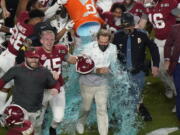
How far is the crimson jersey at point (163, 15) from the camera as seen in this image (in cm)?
818

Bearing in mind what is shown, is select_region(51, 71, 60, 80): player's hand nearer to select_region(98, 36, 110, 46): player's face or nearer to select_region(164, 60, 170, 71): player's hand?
select_region(98, 36, 110, 46): player's face

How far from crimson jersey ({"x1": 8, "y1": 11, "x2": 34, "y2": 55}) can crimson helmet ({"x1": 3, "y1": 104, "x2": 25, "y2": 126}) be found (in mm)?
1646

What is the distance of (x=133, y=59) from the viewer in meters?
7.31

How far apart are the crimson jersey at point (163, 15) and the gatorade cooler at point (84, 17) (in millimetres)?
779

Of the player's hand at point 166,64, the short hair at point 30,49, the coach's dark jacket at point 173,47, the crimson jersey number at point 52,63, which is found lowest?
the player's hand at point 166,64

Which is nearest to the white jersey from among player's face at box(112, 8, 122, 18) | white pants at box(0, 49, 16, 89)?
white pants at box(0, 49, 16, 89)

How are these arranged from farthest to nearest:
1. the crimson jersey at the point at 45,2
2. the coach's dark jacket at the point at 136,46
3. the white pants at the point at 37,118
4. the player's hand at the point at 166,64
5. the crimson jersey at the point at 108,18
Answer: the crimson jersey at the point at 45,2 < the crimson jersey at the point at 108,18 < the player's hand at the point at 166,64 < the coach's dark jacket at the point at 136,46 < the white pants at the point at 37,118

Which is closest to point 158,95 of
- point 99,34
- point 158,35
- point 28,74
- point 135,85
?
point 158,35

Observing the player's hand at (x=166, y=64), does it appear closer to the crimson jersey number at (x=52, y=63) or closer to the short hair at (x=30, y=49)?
the crimson jersey number at (x=52, y=63)

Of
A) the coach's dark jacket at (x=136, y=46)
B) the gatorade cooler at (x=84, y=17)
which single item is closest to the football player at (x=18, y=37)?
the gatorade cooler at (x=84, y=17)

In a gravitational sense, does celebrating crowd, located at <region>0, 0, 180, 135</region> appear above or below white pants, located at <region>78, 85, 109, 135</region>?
above

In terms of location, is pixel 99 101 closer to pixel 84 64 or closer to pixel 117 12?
pixel 84 64

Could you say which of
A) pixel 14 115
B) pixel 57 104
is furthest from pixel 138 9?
pixel 14 115

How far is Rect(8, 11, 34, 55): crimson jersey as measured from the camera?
24.6ft
